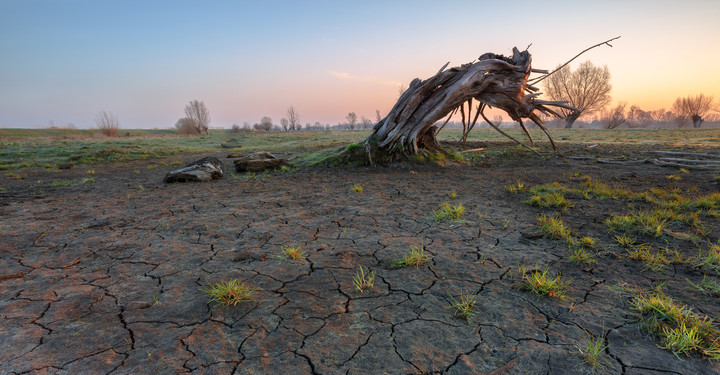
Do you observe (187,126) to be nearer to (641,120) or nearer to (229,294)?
(229,294)

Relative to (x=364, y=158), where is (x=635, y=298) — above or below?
below

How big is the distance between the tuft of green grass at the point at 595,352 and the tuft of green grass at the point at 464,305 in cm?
70

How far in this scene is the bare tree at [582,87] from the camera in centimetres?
4153

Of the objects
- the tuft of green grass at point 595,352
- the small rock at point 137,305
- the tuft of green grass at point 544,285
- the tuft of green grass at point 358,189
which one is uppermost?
the tuft of green grass at point 358,189

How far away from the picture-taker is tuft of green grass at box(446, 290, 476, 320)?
2320mm

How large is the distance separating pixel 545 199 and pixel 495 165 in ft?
13.7

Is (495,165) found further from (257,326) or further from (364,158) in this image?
(257,326)

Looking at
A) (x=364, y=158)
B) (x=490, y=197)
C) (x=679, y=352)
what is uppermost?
(x=364, y=158)

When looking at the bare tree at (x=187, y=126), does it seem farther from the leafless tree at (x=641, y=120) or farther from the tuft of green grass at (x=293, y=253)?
the leafless tree at (x=641, y=120)

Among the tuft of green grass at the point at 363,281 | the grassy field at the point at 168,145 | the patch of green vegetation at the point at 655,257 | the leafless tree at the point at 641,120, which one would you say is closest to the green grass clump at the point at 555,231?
the patch of green vegetation at the point at 655,257

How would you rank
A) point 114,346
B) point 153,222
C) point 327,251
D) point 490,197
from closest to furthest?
1. point 114,346
2. point 327,251
3. point 153,222
4. point 490,197

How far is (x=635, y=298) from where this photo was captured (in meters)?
2.42

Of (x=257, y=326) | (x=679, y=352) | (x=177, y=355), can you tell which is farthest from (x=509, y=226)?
(x=177, y=355)

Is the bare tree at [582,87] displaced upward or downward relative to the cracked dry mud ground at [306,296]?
upward
